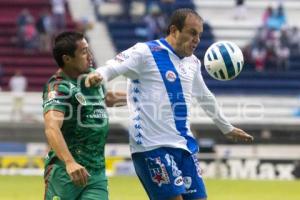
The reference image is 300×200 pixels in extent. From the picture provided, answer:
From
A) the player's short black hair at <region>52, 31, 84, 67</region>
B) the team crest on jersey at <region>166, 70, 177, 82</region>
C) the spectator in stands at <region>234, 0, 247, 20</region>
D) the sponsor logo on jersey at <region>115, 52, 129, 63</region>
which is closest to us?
the player's short black hair at <region>52, 31, 84, 67</region>

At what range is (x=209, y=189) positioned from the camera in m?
18.4

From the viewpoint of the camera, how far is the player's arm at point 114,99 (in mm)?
8151

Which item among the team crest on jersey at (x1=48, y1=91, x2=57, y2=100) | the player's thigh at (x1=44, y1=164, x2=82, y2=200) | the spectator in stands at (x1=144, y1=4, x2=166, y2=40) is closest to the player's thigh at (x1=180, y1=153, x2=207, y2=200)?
the player's thigh at (x1=44, y1=164, x2=82, y2=200)

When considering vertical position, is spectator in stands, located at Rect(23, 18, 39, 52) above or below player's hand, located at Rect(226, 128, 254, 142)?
below

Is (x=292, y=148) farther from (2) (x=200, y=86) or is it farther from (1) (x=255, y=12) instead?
(2) (x=200, y=86)

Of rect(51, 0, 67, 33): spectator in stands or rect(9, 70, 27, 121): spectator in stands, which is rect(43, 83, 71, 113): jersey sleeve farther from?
rect(51, 0, 67, 33): spectator in stands

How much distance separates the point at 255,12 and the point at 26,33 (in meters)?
8.29

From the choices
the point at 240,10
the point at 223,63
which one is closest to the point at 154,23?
the point at 240,10

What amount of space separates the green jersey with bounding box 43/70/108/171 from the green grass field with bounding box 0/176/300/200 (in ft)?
26.6

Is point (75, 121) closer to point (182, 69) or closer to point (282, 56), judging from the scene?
point (182, 69)

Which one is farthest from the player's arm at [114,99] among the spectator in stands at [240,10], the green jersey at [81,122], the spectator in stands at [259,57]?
the spectator in stands at [240,10]

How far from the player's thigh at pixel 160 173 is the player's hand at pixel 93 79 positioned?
122 centimetres

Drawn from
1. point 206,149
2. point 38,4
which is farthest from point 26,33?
point 206,149

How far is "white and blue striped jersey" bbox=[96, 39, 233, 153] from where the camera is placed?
7914 millimetres
